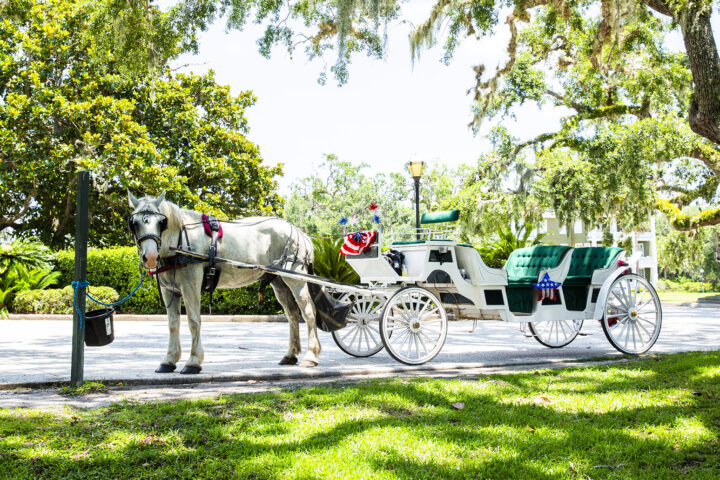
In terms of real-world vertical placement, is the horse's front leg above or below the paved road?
above

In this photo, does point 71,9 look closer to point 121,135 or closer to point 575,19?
point 121,135

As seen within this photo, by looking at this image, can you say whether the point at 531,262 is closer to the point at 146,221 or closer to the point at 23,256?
the point at 146,221

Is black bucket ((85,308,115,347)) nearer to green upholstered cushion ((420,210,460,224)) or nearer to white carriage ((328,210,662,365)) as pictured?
white carriage ((328,210,662,365))

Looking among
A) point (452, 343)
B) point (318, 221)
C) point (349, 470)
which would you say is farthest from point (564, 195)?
point (318, 221)

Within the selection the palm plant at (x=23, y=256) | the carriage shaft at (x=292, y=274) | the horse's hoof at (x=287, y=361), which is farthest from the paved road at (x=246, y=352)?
the palm plant at (x=23, y=256)

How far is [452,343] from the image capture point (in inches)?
394

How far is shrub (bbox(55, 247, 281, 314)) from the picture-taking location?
1523cm

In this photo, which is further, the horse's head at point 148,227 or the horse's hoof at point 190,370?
the horse's hoof at point 190,370

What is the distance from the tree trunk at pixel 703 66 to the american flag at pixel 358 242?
6.26m

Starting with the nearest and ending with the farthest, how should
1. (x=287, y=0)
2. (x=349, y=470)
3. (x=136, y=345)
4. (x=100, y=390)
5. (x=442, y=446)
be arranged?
(x=349, y=470), (x=442, y=446), (x=100, y=390), (x=136, y=345), (x=287, y=0)

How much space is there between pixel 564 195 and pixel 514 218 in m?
2.46

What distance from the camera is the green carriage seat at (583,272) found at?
8.23 m

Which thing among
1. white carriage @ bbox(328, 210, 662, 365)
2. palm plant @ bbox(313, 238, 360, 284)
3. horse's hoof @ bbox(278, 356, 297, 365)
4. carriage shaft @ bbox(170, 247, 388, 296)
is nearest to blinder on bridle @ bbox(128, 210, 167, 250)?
carriage shaft @ bbox(170, 247, 388, 296)

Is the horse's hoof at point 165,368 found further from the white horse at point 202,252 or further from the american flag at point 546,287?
the american flag at point 546,287
